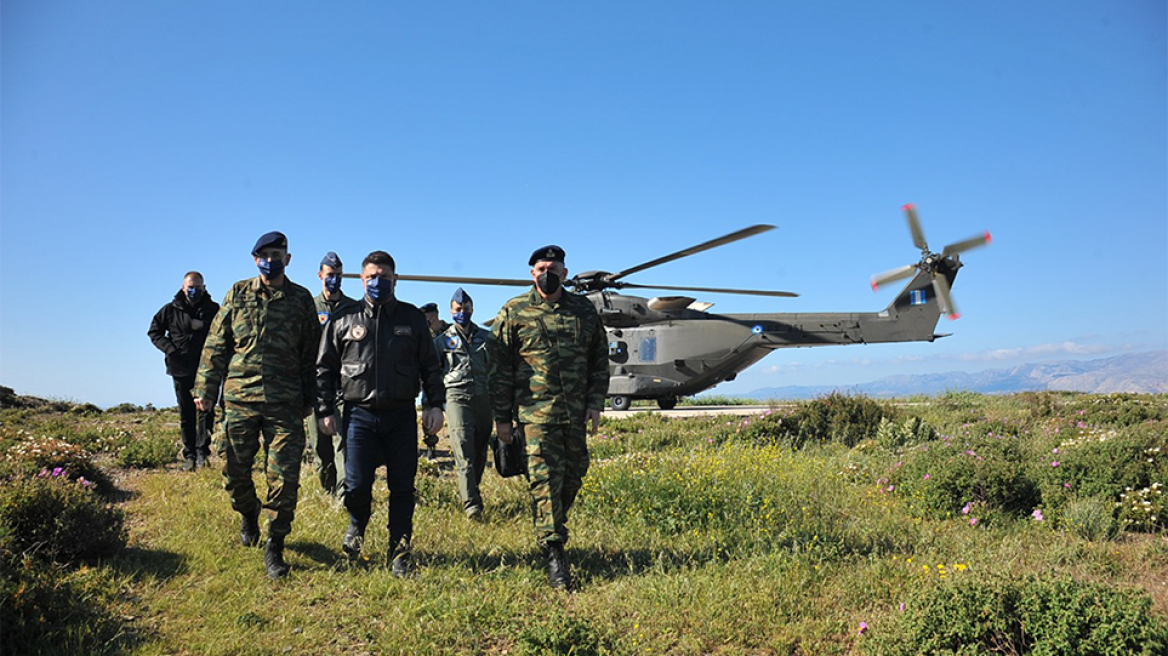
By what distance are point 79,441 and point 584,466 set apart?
885 centimetres

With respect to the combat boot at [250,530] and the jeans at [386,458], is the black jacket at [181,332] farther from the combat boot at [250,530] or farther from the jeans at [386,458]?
Answer: the jeans at [386,458]

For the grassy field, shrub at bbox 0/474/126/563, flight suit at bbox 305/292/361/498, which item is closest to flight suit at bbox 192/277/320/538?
the grassy field

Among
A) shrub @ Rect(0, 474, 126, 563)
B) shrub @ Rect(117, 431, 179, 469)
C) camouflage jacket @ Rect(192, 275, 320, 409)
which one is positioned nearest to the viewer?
shrub @ Rect(0, 474, 126, 563)

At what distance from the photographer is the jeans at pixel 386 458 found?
538 centimetres

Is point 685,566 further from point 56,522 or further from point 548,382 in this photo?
point 56,522

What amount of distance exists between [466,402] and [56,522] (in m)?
3.55

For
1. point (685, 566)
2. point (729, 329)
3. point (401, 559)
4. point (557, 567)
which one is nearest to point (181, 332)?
point (401, 559)

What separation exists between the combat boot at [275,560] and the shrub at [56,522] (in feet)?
A: 4.39

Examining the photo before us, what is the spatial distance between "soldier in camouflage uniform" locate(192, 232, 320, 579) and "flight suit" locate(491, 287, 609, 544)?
5.23 feet

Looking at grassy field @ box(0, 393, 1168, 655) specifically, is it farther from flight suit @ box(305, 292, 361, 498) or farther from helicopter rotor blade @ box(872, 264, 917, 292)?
helicopter rotor blade @ box(872, 264, 917, 292)

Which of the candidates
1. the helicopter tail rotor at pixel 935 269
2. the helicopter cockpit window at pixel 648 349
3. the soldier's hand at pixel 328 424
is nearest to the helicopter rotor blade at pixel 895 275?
the helicopter tail rotor at pixel 935 269

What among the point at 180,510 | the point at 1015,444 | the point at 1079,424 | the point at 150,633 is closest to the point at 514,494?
the point at 180,510

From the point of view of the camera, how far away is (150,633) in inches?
169

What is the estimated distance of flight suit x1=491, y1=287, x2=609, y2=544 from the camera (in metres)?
5.44
